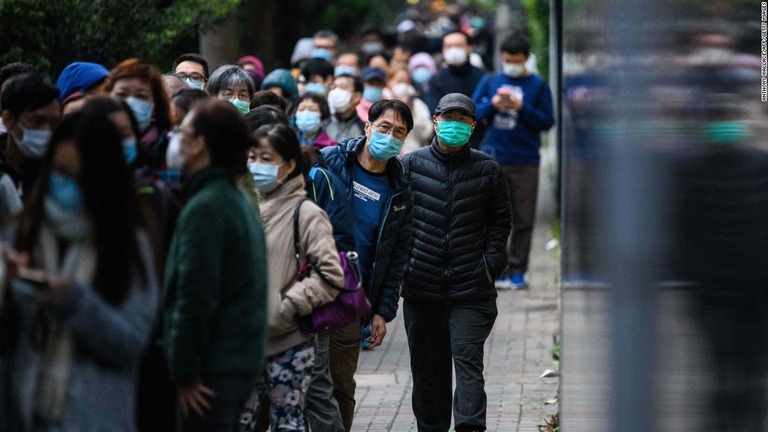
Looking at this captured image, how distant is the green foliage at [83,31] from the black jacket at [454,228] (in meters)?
2.46

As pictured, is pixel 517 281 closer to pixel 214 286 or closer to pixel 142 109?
pixel 142 109

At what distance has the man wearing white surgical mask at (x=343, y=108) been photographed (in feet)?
35.8

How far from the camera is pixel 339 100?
429 inches

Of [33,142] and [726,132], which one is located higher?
[726,132]

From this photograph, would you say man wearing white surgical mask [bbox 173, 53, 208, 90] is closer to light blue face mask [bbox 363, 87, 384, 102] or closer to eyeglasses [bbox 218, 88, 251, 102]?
eyeglasses [bbox 218, 88, 251, 102]

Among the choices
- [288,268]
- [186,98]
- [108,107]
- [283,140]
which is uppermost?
[108,107]

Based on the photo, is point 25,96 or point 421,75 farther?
point 421,75

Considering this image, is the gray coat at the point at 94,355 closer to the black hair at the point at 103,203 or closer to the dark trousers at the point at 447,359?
the black hair at the point at 103,203

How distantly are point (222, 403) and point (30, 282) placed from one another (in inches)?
34.5

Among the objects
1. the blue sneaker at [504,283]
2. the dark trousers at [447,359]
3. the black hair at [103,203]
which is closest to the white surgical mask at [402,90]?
the blue sneaker at [504,283]

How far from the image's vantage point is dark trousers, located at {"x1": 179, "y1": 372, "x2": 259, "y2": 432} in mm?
4320

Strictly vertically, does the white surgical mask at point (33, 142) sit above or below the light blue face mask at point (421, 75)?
above

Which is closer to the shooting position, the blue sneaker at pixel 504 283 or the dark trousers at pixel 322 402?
the dark trousers at pixel 322 402

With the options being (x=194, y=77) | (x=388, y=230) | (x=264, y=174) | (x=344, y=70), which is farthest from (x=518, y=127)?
(x=264, y=174)
